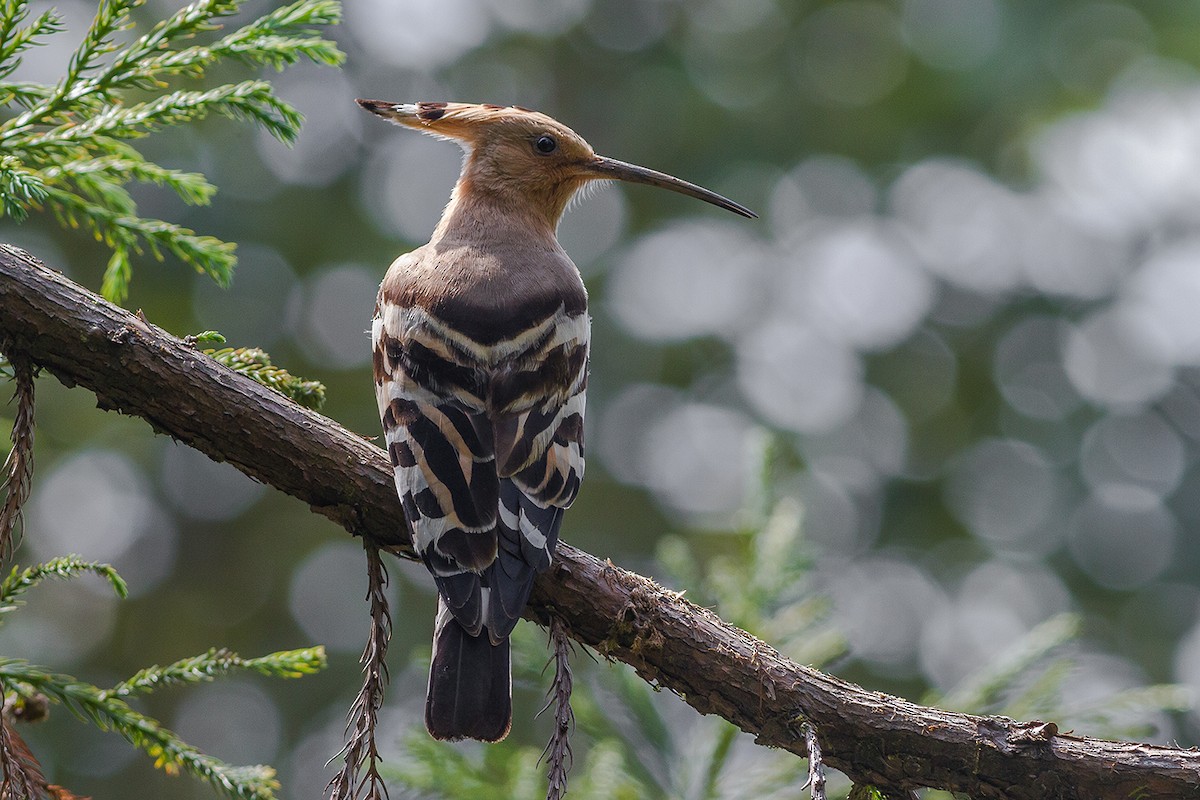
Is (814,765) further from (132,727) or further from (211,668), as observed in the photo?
(132,727)

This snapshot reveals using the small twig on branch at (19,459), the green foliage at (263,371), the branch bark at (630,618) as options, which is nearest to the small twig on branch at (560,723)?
the branch bark at (630,618)

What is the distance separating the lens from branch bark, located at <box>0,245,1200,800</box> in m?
2.12

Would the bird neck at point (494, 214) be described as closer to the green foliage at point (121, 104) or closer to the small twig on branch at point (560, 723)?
the green foliage at point (121, 104)

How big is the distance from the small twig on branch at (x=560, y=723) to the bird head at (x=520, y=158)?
6.38ft

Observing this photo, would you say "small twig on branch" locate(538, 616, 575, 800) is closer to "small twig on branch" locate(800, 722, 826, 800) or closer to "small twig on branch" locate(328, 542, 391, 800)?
"small twig on branch" locate(328, 542, 391, 800)

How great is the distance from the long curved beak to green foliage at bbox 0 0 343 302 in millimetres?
1420

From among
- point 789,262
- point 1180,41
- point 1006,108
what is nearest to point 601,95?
point 789,262

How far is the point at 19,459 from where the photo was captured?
6.64ft

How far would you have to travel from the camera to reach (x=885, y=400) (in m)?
11.0

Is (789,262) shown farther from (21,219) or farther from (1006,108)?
(21,219)

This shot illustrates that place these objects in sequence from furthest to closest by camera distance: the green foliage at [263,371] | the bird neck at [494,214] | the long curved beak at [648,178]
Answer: the long curved beak at [648,178]
the bird neck at [494,214]
the green foliage at [263,371]

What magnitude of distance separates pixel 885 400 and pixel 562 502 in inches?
341

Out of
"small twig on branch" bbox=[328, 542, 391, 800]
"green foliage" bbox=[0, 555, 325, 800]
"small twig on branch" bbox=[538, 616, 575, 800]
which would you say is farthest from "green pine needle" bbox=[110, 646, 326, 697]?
"small twig on branch" bbox=[538, 616, 575, 800]

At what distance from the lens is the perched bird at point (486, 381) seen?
2.48 m
